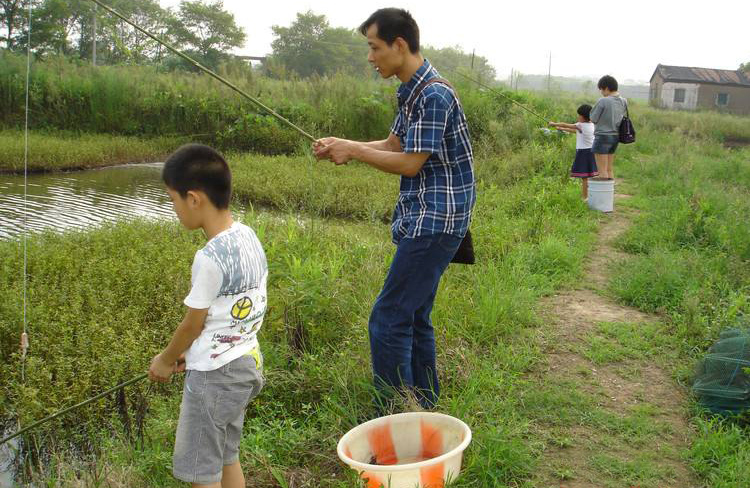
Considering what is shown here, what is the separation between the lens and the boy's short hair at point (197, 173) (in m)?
2.49

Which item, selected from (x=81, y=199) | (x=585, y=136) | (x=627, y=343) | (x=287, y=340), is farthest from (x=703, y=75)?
(x=287, y=340)

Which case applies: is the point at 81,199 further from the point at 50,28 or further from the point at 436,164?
the point at 50,28

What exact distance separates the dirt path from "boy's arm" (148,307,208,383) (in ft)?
5.15

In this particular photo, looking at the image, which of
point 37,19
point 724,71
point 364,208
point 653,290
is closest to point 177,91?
point 37,19

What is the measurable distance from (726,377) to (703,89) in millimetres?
34672

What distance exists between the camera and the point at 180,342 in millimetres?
2449

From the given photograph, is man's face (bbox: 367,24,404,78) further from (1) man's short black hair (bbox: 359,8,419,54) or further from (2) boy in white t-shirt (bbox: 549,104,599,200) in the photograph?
(2) boy in white t-shirt (bbox: 549,104,599,200)

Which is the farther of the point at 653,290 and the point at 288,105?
the point at 288,105

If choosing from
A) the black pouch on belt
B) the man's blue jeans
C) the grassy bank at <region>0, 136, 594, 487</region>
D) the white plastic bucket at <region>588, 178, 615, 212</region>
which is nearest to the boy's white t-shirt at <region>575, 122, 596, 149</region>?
the white plastic bucket at <region>588, 178, 615, 212</region>

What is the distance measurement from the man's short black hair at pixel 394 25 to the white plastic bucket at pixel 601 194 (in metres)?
6.23

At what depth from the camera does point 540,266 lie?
6.22m

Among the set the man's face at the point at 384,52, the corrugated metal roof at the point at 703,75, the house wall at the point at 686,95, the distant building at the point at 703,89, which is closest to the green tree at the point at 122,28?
the man's face at the point at 384,52

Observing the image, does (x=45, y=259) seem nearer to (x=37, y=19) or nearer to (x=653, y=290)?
(x=653, y=290)

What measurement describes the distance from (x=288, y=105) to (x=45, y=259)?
10034 mm
